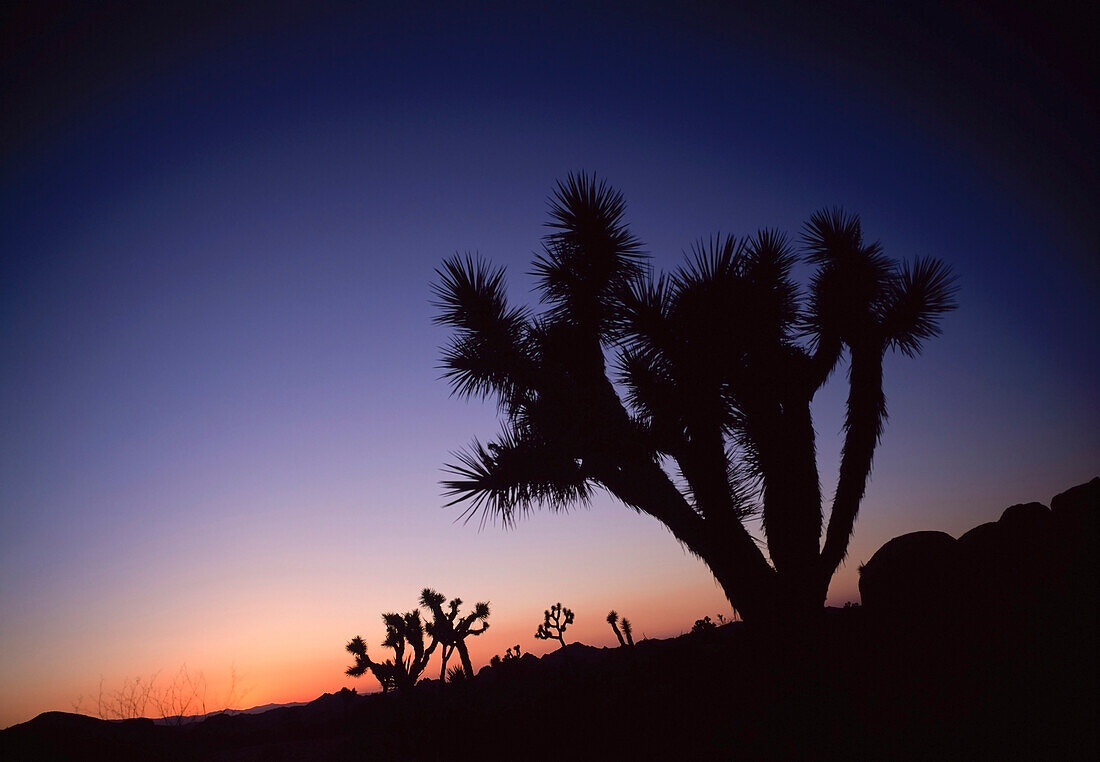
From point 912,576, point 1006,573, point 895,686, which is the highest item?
point 912,576

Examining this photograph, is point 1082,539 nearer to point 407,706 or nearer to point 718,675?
point 718,675

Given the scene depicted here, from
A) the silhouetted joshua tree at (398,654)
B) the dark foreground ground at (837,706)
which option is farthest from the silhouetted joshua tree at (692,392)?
the silhouetted joshua tree at (398,654)

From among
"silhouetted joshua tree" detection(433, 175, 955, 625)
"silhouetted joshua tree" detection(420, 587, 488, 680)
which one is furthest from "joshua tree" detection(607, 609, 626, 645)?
"silhouetted joshua tree" detection(433, 175, 955, 625)

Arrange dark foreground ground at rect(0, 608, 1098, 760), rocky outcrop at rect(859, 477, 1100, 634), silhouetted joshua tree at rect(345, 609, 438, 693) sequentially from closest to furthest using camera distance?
1. dark foreground ground at rect(0, 608, 1098, 760)
2. rocky outcrop at rect(859, 477, 1100, 634)
3. silhouetted joshua tree at rect(345, 609, 438, 693)

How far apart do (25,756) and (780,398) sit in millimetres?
19127

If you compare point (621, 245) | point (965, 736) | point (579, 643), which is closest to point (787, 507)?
point (965, 736)

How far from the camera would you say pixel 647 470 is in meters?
5.48

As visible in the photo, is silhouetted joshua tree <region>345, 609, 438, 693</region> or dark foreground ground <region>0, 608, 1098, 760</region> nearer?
dark foreground ground <region>0, 608, 1098, 760</region>

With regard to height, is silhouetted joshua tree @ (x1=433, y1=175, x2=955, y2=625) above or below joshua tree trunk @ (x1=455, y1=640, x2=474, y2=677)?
above

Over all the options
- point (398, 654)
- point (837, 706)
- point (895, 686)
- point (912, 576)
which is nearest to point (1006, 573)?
point (912, 576)

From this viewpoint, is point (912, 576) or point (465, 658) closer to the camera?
point (912, 576)

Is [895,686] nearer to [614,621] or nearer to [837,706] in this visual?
[837,706]

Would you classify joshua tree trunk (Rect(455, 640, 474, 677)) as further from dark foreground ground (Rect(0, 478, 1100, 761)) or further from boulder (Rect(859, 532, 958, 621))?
boulder (Rect(859, 532, 958, 621))

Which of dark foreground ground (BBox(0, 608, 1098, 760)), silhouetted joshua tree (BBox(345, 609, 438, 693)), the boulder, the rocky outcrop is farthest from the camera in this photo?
silhouetted joshua tree (BBox(345, 609, 438, 693))
